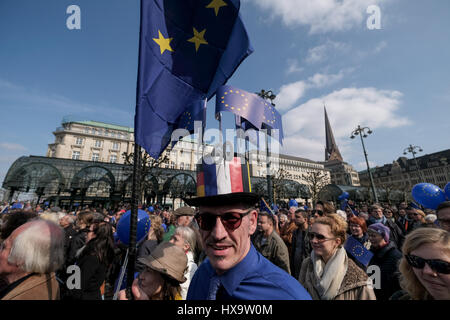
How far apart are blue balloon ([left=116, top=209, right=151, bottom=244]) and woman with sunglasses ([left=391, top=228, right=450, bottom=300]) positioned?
169 inches

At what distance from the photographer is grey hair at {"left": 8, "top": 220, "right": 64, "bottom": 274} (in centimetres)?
188

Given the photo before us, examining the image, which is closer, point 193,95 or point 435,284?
point 435,284

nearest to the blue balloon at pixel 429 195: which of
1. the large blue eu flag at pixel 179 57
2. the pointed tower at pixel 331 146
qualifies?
the large blue eu flag at pixel 179 57

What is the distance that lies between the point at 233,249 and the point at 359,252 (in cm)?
254

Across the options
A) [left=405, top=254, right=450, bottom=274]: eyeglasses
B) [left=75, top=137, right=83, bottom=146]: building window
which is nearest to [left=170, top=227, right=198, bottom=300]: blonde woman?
[left=405, top=254, right=450, bottom=274]: eyeglasses

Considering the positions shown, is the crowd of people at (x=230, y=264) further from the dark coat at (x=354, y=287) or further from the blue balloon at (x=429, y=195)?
the blue balloon at (x=429, y=195)

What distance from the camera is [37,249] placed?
6.37 feet

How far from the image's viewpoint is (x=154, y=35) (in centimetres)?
276

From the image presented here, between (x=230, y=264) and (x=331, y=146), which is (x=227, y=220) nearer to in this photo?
(x=230, y=264)

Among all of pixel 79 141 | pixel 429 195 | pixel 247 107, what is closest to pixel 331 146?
pixel 79 141

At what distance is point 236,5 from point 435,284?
3766mm

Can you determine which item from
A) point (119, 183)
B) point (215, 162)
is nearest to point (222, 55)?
point (215, 162)
